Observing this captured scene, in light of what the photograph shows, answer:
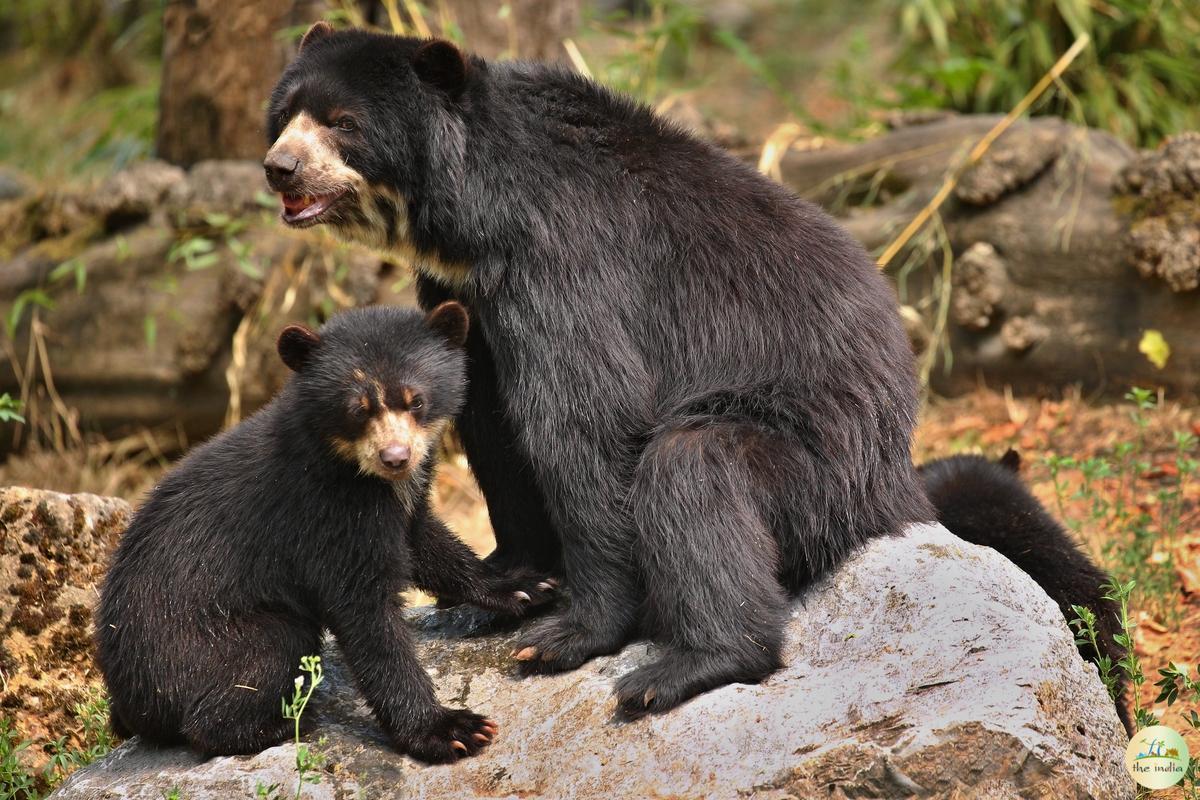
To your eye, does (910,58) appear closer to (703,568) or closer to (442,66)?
(442,66)

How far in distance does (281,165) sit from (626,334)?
57.3 inches

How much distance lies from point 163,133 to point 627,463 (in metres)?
6.37

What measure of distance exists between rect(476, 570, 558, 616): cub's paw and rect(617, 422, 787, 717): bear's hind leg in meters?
0.63

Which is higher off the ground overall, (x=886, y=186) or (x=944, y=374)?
(x=886, y=186)

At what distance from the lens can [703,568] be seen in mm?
4504

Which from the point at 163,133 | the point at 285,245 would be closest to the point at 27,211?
the point at 163,133

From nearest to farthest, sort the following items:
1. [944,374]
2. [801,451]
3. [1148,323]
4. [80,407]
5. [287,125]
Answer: [801,451] → [287,125] → [1148,323] → [944,374] → [80,407]

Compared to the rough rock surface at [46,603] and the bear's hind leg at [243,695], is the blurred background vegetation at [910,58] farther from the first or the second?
the bear's hind leg at [243,695]

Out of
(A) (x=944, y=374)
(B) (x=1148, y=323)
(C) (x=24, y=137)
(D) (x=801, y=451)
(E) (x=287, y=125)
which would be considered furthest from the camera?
(C) (x=24, y=137)

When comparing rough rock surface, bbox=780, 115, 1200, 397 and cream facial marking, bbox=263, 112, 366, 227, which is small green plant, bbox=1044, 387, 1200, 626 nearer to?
rough rock surface, bbox=780, 115, 1200, 397

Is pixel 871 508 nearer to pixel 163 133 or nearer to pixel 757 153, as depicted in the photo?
pixel 757 153

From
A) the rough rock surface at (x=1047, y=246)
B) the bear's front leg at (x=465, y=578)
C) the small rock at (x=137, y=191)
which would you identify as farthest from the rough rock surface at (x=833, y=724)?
the small rock at (x=137, y=191)

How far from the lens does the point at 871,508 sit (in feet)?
16.1

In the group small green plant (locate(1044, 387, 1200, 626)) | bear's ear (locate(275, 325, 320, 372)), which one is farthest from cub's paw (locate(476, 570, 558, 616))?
small green plant (locate(1044, 387, 1200, 626))
